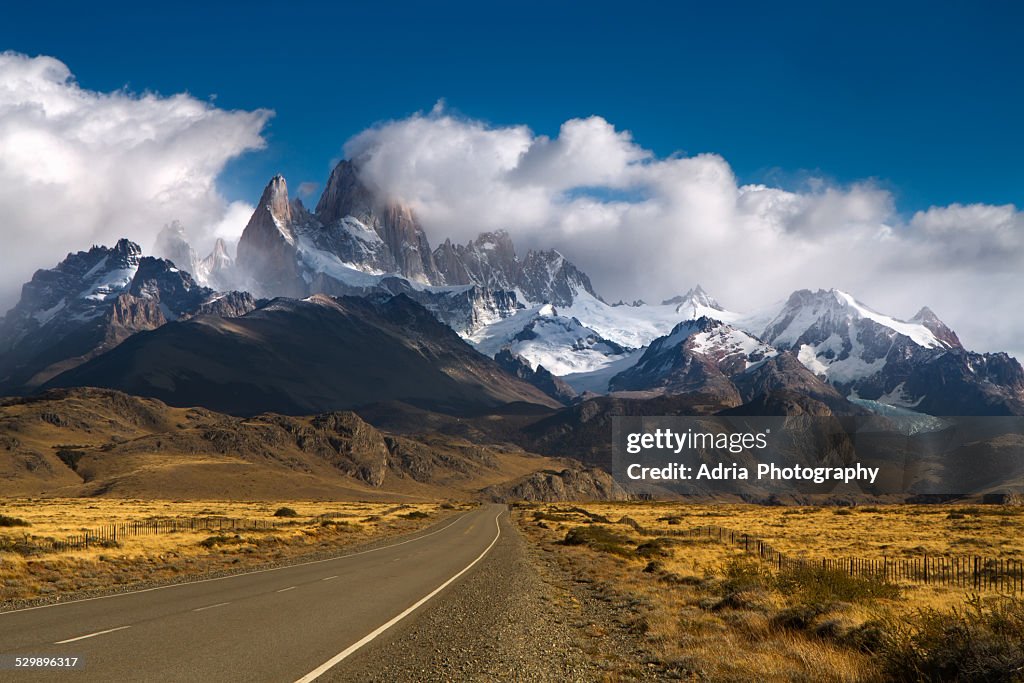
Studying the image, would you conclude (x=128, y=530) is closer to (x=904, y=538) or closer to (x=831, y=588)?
(x=831, y=588)

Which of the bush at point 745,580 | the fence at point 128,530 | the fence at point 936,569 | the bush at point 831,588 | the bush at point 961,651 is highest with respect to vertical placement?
the bush at point 961,651

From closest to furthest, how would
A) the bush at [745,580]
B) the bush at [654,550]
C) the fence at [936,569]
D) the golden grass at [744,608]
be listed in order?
1. the golden grass at [744,608]
2. the bush at [745,580]
3. the fence at [936,569]
4. the bush at [654,550]

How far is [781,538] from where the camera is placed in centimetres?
5869

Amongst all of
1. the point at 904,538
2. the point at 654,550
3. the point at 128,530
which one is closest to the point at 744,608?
the point at 654,550

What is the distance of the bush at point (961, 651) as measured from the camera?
34.5ft

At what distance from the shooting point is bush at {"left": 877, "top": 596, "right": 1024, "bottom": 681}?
413 inches

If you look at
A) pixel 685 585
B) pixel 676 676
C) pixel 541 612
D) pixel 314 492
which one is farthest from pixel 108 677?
pixel 314 492

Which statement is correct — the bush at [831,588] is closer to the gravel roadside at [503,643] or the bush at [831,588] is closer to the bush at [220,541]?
the gravel roadside at [503,643]

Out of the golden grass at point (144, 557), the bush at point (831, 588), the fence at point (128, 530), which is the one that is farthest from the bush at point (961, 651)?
the fence at point (128, 530)

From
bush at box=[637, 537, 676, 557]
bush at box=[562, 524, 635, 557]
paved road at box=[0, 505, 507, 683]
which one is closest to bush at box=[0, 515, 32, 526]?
paved road at box=[0, 505, 507, 683]

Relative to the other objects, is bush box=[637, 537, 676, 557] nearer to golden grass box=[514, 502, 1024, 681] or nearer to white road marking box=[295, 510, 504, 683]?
golden grass box=[514, 502, 1024, 681]

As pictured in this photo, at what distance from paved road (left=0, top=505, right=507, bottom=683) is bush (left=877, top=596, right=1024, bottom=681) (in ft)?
28.0

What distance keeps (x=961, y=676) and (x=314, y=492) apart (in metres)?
177

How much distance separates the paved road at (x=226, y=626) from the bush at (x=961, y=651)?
28.0ft
